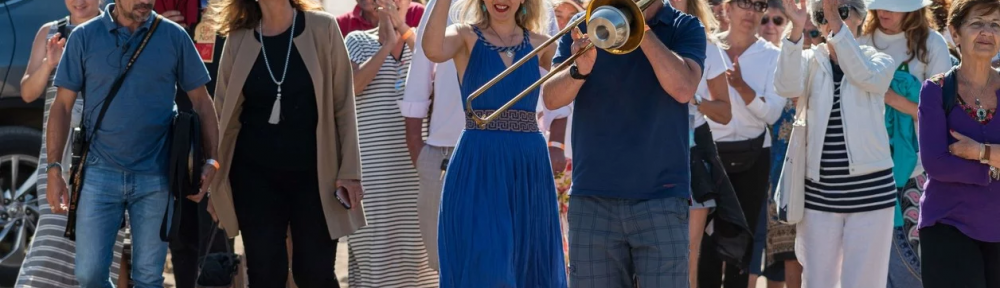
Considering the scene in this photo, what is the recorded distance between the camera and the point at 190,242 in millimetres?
7637

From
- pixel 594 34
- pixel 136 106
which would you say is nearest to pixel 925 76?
pixel 594 34

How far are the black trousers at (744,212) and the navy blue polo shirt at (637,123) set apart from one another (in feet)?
9.25

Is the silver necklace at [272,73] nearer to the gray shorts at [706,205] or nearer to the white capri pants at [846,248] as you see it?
the gray shorts at [706,205]

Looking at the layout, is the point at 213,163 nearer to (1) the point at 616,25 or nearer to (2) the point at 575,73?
(2) the point at 575,73

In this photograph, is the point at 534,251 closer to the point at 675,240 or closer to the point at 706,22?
the point at 675,240

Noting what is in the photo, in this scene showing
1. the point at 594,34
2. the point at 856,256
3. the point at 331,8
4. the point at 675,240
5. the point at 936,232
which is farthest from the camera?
the point at 331,8

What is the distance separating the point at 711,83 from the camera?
8.18 m

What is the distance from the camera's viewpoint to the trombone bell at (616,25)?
5.09m

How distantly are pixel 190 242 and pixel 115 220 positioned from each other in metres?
0.68

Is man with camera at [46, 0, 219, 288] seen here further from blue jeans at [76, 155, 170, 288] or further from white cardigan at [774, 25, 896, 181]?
white cardigan at [774, 25, 896, 181]

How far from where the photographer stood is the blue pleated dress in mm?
6551

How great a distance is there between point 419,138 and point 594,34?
10.3ft

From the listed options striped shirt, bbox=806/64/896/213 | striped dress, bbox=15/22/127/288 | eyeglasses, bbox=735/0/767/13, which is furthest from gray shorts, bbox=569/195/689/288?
striped dress, bbox=15/22/127/288

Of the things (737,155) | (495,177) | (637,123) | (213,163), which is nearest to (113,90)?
(213,163)
